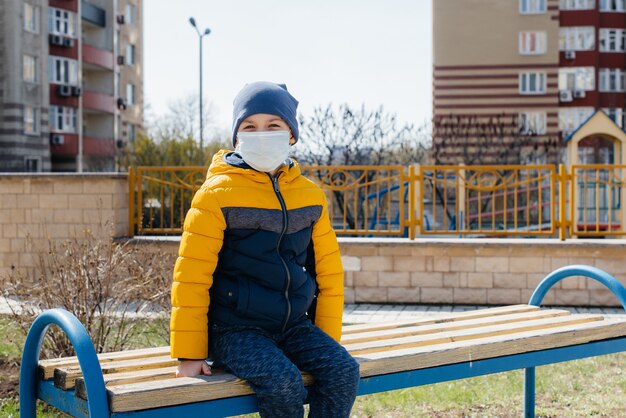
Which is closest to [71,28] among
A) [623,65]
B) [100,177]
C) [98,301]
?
[623,65]

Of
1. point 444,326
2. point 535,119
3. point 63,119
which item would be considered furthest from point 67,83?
point 444,326

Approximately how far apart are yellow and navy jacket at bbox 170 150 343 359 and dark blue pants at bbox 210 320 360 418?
0.06 metres

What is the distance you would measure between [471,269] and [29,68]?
35.5 metres

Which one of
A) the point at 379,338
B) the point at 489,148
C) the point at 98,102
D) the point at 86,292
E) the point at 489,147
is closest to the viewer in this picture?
the point at 379,338

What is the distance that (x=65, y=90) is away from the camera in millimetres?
43750

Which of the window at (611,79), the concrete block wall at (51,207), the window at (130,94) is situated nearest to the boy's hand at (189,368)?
the concrete block wall at (51,207)

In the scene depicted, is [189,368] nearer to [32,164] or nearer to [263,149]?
[263,149]

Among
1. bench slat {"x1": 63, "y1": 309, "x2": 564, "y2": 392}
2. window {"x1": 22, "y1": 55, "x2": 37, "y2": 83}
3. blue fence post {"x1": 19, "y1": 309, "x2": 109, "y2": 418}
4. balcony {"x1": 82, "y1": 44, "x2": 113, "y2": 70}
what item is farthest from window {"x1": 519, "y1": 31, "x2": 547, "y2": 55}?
blue fence post {"x1": 19, "y1": 309, "x2": 109, "y2": 418}

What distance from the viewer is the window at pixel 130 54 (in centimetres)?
5303

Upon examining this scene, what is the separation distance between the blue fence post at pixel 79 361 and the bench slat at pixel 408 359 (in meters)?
0.06

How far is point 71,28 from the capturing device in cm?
4494

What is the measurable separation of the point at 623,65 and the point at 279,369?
1805 inches

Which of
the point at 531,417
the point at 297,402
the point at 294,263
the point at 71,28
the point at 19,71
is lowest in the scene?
the point at 531,417

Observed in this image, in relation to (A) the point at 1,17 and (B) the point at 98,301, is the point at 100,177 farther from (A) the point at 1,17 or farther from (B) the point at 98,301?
(A) the point at 1,17
